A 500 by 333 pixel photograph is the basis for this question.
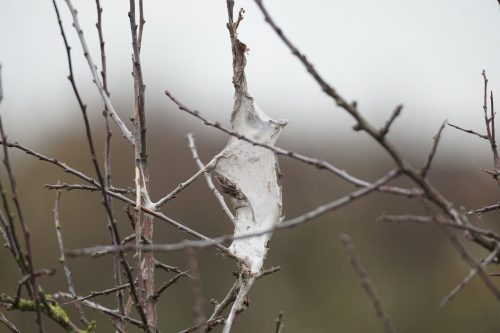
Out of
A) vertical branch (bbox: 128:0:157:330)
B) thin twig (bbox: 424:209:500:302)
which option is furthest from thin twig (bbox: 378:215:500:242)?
vertical branch (bbox: 128:0:157:330)

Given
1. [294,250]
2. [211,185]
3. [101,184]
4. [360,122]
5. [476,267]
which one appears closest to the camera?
[476,267]

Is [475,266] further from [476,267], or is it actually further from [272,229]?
[272,229]

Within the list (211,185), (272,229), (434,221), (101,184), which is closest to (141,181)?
(211,185)

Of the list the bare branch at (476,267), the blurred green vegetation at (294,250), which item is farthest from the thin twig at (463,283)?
the blurred green vegetation at (294,250)

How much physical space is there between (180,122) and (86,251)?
61.1 feet

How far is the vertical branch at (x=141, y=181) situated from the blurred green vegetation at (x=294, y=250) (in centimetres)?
A: 1186

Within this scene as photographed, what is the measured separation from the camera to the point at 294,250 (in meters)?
17.9

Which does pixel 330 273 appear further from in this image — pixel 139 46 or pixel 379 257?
pixel 139 46

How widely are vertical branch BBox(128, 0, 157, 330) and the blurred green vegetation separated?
11857 millimetres

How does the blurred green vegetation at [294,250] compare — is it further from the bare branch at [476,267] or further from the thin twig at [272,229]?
the bare branch at [476,267]

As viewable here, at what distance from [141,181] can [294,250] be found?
16143 mm

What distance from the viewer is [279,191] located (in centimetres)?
213

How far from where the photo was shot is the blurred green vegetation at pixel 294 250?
594 inches

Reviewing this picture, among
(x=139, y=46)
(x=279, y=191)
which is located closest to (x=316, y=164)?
(x=279, y=191)
